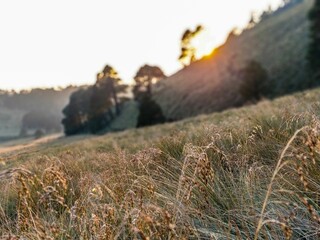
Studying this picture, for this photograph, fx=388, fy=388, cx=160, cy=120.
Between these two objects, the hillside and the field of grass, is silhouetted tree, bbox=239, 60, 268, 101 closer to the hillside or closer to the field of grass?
the hillside

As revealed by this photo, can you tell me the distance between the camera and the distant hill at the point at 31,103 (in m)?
160

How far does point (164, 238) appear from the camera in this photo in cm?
248

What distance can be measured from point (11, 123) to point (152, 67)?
102017 millimetres

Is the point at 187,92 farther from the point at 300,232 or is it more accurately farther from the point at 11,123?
the point at 11,123

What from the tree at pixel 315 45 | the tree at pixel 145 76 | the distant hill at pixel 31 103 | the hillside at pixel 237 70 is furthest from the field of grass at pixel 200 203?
the distant hill at pixel 31 103

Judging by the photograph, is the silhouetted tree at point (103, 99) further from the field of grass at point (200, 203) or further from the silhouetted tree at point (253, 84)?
the field of grass at point (200, 203)

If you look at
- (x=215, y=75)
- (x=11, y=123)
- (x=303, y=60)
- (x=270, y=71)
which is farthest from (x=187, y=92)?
(x=11, y=123)

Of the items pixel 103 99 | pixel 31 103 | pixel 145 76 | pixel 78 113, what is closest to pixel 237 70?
pixel 145 76

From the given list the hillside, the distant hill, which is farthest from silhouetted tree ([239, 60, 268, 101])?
the distant hill

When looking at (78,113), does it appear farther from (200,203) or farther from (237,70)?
(200,203)

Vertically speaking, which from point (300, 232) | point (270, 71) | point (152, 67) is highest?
point (152, 67)

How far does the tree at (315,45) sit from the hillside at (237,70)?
1.94m

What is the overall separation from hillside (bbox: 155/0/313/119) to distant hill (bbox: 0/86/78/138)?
93.2m

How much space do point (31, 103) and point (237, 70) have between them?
15131 centimetres
